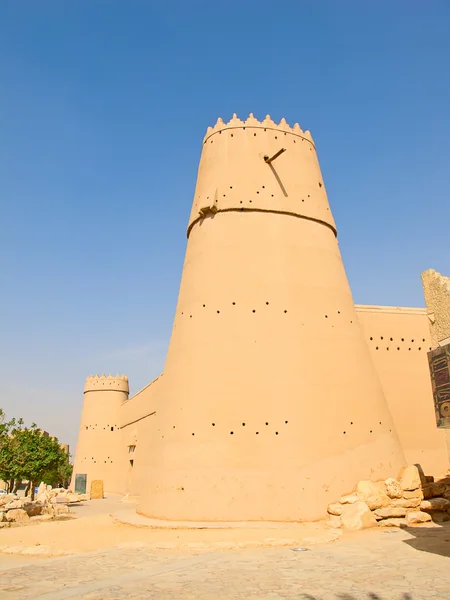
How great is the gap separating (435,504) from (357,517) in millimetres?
1865

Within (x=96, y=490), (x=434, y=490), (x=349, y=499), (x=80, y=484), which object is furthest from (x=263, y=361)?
(x=80, y=484)

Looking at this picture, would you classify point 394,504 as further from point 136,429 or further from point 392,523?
point 136,429

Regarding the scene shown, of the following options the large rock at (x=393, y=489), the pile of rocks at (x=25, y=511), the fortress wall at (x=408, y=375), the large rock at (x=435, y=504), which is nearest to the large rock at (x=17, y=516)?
the pile of rocks at (x=25, y=511)

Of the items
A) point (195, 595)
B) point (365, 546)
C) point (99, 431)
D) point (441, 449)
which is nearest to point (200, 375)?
point (365, 546)

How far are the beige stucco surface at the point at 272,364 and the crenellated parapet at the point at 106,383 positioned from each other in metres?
17.3

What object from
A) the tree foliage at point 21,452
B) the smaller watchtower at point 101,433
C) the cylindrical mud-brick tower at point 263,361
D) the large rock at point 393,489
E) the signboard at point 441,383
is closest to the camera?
the signboard at point 441,383

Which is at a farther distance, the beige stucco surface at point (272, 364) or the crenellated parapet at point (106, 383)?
the crenellated parapet at point (106, 383)

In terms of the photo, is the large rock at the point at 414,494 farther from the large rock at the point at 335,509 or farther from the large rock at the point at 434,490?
the large rock at the point at 335,509

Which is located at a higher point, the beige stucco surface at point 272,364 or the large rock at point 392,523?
the beige stucco surface at point 272,364

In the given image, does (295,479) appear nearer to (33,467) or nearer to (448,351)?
(448,351)

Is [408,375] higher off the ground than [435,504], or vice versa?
[408,375]

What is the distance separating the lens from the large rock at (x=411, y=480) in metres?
9.91

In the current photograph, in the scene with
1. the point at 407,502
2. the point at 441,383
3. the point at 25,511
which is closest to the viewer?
the point at 441,383

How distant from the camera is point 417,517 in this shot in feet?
30.2
